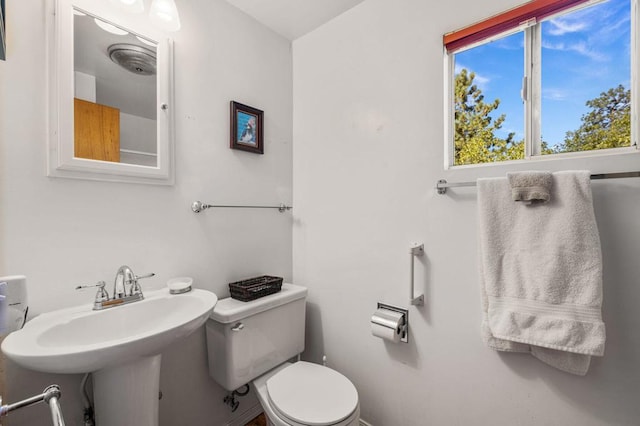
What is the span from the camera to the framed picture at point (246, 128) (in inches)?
64.1

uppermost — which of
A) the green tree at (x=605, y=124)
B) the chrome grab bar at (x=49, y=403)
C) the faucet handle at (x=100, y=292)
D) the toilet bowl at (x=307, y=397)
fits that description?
the green tree at (x=605, y=124)

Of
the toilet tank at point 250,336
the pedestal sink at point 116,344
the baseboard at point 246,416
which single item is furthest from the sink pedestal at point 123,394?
the baseboard at point 246,416

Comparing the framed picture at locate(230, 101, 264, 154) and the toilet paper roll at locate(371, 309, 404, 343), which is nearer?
the toilet paper roll at locate(371, 309, 404, 343)

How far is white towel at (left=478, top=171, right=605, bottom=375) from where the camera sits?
979 millimetres

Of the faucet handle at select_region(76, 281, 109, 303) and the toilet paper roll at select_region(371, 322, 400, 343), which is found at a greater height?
the faucet handle at select_region(76, 281, 109, 303)

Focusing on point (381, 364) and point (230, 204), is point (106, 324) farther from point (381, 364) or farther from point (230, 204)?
point (381, 364)

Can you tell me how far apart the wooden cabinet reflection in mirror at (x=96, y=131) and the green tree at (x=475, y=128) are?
61.6 inches

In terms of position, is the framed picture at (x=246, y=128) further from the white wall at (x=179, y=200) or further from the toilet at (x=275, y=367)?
the toilet at (x=275, y=367)

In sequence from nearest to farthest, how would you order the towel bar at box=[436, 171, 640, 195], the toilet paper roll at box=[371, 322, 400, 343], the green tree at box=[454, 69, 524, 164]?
the towel bar at box=[436, 171, 640, 195], the green tree at box=[454, 69, 524, 164], the toilet paper roll at box=[371, 322, 400, 343]

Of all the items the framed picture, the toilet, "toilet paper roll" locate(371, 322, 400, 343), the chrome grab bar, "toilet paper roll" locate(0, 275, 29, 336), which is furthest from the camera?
the framed picture

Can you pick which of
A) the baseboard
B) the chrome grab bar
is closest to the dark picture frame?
the chrome grab bar

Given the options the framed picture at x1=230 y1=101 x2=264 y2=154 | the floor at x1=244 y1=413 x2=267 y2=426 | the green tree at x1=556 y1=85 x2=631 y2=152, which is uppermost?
the framed picture at x1=230 y1=101 x2=264 y2=154

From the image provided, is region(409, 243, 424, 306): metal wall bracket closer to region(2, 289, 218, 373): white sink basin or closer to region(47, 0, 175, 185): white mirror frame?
region(2, 289, 218, 373): white sink basin

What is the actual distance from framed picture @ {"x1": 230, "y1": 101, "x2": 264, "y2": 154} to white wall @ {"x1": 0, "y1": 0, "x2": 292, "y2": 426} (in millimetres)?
45
